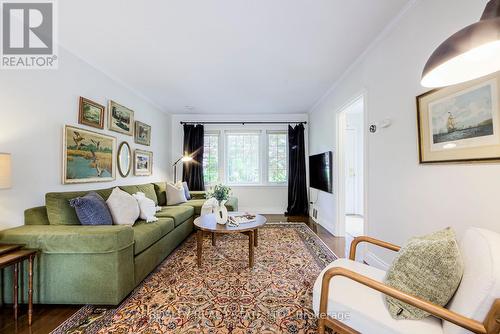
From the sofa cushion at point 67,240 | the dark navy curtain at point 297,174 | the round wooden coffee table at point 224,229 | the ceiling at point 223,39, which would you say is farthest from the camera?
the dark navy curtain at point 297,174

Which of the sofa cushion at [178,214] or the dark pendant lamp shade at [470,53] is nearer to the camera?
the dark pendant lamp shade at [470,53]

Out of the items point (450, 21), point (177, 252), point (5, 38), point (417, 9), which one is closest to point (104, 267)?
point (177, 252)

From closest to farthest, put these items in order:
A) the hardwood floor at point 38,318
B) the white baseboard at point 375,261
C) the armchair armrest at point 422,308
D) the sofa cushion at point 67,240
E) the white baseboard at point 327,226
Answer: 1. the armchair armrest at point 422,308
2. the hardwood floor at point 38,318
3. the sofa cushion at point 67,240
4. the white baseboard at point 375,261
5. the white baseboard at point 327,226

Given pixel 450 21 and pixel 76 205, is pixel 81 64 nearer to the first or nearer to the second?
pixel 76 205

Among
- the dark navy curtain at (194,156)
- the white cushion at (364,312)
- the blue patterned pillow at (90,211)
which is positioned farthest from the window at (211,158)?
the white cushion at (364,312)

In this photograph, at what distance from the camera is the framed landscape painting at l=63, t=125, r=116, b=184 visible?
2428mm

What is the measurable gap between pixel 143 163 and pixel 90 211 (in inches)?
80.8

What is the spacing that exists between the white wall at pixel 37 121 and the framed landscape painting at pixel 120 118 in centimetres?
28

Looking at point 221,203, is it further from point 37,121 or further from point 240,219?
point 37,121

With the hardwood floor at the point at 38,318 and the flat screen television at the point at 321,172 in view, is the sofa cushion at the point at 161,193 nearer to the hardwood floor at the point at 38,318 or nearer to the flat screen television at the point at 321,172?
the hardwood floor at the point at 38,318

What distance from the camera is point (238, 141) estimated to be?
5.35 meters

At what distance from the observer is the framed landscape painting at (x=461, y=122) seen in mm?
1235

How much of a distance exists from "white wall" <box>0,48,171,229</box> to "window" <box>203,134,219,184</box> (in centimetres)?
260

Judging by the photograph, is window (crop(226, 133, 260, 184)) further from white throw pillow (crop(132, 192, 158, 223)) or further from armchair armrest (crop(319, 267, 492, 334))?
armchair armrest (crop(319, 267, 492, 334))
